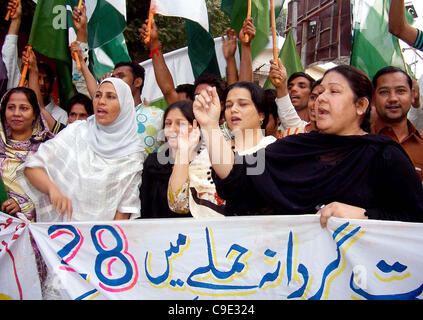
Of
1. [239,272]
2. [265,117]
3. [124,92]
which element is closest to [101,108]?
[124,92]

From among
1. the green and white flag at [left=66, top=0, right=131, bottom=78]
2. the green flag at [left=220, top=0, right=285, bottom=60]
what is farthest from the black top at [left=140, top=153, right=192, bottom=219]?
the green flag at [left=220, top=0, right=285, bottom=60]

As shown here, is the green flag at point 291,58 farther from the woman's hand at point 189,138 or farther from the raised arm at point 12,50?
the raised arm at point 12,50

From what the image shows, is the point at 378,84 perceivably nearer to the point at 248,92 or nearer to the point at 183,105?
the point at 248,92

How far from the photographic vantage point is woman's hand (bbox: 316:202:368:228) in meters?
1.97

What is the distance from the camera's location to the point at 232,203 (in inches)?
87.8

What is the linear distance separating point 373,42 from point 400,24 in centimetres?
111

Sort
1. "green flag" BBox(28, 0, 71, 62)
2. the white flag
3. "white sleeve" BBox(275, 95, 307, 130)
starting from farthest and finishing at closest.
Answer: "green flag" BBox(28, 0, 71, 62)
the white flag
"white sleeve" BBox(275, 95, 307, 130)

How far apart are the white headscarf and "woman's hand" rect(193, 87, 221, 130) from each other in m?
1.11

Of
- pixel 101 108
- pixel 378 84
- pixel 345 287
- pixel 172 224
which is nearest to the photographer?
pixel 345 287

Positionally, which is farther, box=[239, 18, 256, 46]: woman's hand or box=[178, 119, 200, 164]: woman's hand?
box=[239, 18, 256, 46]: woman's hand

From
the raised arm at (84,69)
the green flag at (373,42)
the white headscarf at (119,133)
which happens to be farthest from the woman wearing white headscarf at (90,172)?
the green flag at (373,42)

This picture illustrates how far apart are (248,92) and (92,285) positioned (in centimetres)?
146

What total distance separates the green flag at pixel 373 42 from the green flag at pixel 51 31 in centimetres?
283

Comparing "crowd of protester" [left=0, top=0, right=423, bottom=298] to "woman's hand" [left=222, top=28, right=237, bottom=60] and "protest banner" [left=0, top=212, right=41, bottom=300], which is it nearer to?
"woman's hand" [left=222, top=28, right=237, bottom=60]
